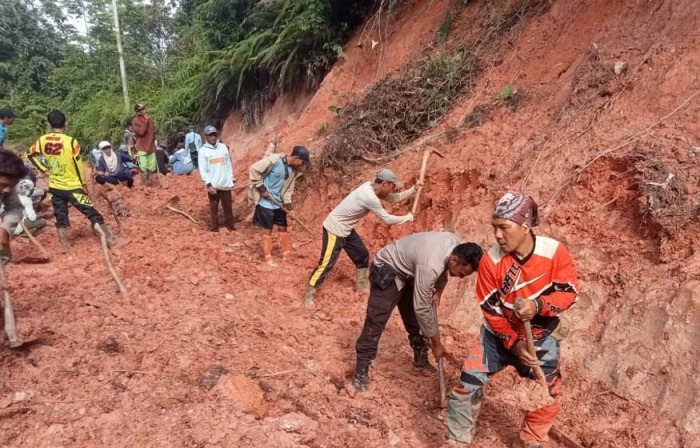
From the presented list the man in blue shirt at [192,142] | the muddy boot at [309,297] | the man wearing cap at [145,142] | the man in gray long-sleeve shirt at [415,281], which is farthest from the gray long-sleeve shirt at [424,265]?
the man in blue shirt at [192,142]

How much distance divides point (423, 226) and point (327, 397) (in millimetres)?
2678

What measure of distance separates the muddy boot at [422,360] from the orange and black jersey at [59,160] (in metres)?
4.54

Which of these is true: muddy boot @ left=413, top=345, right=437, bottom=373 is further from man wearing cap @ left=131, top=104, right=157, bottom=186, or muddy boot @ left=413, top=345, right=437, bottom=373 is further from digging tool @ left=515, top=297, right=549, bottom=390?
man wearing cap @ left=131, top=104, right=157, bottom=186

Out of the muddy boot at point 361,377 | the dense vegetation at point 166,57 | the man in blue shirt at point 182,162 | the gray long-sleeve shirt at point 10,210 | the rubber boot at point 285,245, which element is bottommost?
the muddy boot at point 361,377

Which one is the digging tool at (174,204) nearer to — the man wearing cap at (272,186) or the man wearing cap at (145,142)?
the man wearing cap at (145,142)

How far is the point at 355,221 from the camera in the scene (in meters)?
4.92

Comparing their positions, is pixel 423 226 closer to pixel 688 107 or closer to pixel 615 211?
pixel 615 211

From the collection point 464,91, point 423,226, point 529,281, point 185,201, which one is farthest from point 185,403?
point 185,201

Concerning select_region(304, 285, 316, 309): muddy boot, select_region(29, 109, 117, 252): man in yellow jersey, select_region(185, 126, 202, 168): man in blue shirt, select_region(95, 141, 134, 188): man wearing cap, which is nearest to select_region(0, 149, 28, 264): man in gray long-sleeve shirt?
select_region(29, 109, 117, 252): man in yellow jersey

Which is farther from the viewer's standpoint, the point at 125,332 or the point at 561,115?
the point at 561,115

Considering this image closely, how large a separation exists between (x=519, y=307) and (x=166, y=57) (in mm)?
23458

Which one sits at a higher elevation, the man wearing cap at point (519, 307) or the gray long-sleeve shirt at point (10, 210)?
the gray long-sleeve shirt at point (10, 210)

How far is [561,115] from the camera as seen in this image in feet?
17.0

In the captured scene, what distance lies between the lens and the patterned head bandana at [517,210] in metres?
2.49
